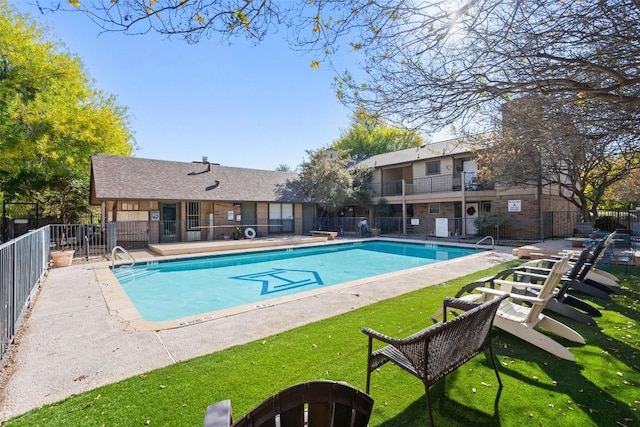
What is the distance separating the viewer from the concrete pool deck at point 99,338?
3492mm

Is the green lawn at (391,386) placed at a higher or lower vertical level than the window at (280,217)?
lower

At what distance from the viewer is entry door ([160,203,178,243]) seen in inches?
736

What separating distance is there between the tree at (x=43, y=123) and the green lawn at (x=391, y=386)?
17.7m

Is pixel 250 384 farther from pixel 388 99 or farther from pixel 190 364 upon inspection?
pixel 388 99

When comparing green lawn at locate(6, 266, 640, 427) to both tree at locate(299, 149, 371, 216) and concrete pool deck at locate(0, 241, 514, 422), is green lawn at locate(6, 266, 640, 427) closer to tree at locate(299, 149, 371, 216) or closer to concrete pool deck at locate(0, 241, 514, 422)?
concrete pool deck at locate(0, 241, 514, 422)

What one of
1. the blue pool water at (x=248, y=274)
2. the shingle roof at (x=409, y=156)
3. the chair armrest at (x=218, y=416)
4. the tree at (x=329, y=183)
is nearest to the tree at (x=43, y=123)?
the blue pool water at (x=248, y=274)

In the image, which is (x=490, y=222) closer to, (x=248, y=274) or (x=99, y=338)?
(x=248, y=274)

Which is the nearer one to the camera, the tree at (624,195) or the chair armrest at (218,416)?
the chair armrest at (218,416)

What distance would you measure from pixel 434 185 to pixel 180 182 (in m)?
17.3

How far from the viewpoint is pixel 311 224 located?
2561 centimetres

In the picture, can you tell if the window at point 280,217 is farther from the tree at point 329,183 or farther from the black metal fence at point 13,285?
the black metal fence at point 13,285

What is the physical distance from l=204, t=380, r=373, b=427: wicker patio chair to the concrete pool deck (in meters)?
2.89

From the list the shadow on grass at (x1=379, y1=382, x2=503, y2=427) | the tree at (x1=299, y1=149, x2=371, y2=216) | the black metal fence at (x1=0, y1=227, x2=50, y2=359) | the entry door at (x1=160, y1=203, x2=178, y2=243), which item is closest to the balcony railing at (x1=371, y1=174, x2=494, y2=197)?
the tree at (x1=299, y1=149, x2=371, y2=216)

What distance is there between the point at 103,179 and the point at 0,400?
16469 mm
